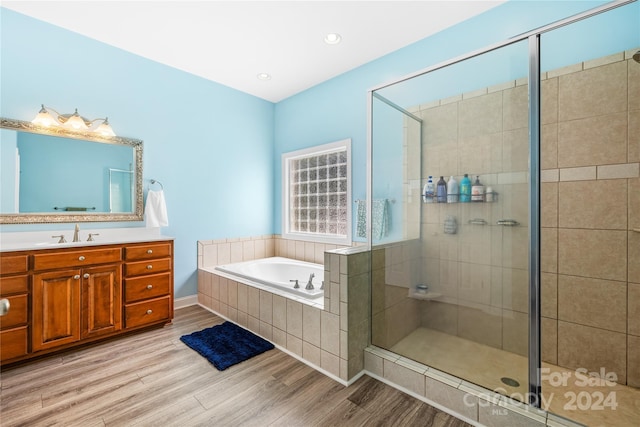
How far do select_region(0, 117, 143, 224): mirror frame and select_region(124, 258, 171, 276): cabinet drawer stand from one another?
1.90 feet

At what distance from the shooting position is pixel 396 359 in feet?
6.14

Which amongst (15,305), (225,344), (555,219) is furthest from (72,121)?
(555,219)

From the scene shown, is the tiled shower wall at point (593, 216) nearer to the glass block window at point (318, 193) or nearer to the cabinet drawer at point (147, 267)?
the glass block window at point (318, 193)

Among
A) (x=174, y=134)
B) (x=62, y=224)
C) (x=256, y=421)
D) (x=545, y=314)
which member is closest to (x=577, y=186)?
(x=545, y=314)

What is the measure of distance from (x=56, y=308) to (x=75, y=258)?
0.37 m

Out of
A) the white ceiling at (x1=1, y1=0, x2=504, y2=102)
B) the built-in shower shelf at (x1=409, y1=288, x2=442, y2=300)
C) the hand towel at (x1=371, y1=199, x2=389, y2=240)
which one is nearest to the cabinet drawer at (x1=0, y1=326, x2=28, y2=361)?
the white ceiling at (x1=1, y1=0, x2=504, y2=102)

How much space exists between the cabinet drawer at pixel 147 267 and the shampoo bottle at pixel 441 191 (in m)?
2.46

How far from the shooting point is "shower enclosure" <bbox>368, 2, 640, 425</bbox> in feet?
4.98

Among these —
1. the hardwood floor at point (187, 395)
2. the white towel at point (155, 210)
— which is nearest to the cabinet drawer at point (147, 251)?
the white towel at point (155, 210)

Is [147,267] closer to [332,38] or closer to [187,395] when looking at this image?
[187,395]

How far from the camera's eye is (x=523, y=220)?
149 cm

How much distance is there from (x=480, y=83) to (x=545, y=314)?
1.65 m

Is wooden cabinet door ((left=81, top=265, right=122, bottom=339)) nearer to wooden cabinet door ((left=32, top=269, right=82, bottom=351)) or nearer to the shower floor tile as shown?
wooden cabinet door ((left=32, top=269, right=82, bottom=351))

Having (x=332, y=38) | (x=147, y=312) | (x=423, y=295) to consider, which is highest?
(x=332, y=38)
